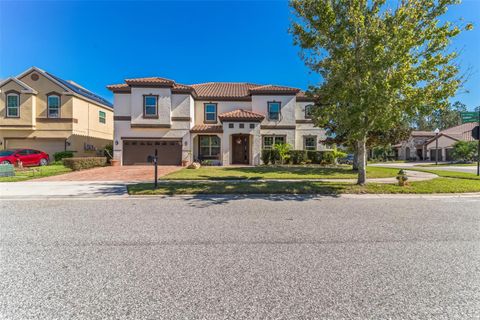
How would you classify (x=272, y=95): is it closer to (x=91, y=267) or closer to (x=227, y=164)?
(x=227, y=164)

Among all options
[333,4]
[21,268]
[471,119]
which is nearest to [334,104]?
[333,4]

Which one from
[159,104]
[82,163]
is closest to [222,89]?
[159,104]

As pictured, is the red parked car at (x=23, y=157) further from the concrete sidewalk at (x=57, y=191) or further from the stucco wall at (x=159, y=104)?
the concrete sidewalk at (x=57, y=191)

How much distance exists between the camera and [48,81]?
2170 cm

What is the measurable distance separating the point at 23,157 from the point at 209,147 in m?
14.2

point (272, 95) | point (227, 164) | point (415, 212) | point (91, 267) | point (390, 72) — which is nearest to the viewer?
point (91, 267)

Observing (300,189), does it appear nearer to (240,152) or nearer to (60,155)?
(240,152)

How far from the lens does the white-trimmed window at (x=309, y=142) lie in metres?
22.8

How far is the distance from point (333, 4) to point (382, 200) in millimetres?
7349

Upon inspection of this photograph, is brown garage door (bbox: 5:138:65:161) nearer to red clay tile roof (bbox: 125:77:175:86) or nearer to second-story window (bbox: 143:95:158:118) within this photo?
second-story window (bbox: 143:95:158:118)

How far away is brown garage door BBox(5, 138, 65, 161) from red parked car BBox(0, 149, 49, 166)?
99.1 inches

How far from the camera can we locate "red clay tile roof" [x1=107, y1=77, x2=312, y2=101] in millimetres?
19859

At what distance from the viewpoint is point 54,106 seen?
71.1 feet

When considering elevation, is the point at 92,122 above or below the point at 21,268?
above
